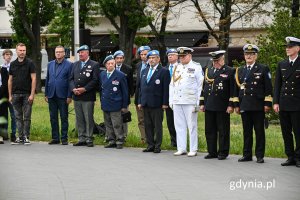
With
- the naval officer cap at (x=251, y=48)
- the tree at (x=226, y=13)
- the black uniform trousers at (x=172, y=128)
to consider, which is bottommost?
the black uniform trousers at (x=172, y=128)

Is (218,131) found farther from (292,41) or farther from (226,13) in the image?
(226,13)

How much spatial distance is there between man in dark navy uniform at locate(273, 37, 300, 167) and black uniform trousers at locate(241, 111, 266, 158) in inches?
17.2

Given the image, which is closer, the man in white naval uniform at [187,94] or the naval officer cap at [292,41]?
the naval officer cap at [292,41]

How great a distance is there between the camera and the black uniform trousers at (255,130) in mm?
13516

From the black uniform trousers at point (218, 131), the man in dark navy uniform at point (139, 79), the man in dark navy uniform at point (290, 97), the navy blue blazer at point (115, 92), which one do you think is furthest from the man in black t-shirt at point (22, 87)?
the man in dark navy uniform at point (290, 97)

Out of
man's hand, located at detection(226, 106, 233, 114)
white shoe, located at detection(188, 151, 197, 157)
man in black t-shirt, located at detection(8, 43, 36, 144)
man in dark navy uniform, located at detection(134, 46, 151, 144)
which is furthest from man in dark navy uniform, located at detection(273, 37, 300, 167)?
man in black t-shirt, located at detection(8, 43, 36, 144)

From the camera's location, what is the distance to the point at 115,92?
54.2 ft

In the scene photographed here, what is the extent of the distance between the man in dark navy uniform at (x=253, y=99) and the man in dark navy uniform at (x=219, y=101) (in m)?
0.37

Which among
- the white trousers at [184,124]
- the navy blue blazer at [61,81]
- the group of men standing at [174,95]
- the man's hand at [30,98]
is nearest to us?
the group of men standing at [174,95]

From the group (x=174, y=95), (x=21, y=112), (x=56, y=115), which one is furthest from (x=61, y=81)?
(x=174, y=95)

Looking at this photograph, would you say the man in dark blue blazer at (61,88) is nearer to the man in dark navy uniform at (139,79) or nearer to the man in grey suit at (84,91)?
the man in grey suit at (84,91)

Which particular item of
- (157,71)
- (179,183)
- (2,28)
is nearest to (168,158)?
(157,71)

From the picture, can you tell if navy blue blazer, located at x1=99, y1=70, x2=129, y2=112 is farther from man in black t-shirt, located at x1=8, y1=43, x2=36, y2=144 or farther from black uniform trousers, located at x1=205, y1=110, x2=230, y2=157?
black uniform trousers, located at x1=205, y1=110, x2=230, y2=157

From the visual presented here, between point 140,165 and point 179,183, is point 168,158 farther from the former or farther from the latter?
point 179,183
